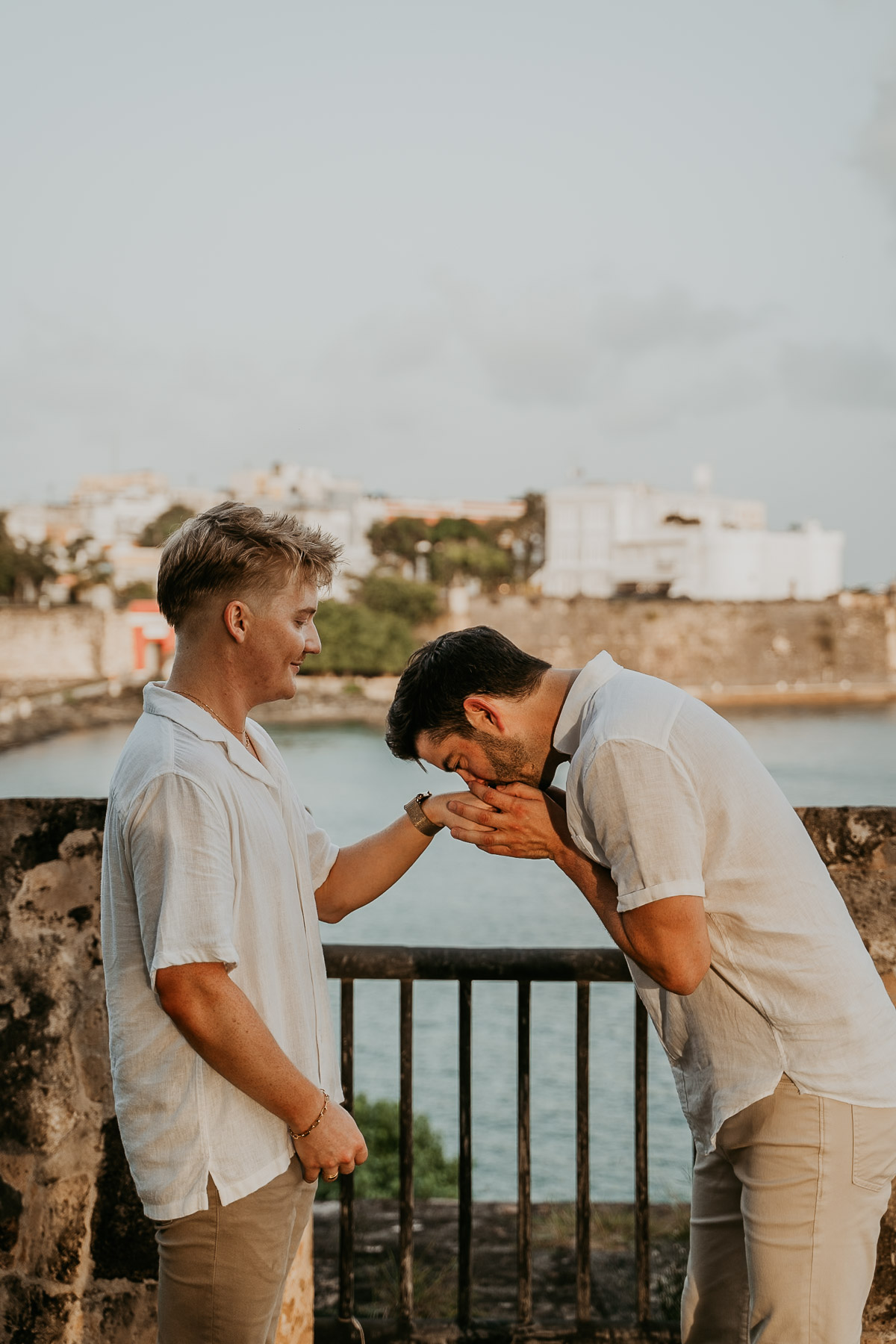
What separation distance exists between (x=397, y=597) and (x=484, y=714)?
52823 mm

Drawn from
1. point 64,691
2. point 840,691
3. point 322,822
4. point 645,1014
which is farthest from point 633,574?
point 645,1014

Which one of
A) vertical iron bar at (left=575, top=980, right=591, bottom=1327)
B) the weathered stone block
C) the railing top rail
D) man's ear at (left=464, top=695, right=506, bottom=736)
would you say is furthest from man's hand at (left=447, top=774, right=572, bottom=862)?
the weathered stone block

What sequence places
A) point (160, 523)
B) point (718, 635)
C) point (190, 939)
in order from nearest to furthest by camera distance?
point (190, 939) < point (718, 635) < point (160, 523)

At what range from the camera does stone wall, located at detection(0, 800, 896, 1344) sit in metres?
1.99

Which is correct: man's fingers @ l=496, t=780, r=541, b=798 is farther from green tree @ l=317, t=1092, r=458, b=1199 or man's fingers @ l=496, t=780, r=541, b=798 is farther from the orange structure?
the orange structure

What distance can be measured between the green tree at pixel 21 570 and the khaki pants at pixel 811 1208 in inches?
2328

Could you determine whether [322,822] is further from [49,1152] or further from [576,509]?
[576,509]

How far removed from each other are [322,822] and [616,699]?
31.4 metres

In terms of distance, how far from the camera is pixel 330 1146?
1.46 metres

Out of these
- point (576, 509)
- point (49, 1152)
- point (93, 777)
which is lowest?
point (93, 777)

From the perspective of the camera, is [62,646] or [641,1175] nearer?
[641,1175]

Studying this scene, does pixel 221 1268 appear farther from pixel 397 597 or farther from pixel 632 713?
pixel 397 597

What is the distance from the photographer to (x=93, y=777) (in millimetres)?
42062

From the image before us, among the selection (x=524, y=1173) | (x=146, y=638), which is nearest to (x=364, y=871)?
(x=524, y=1173)
